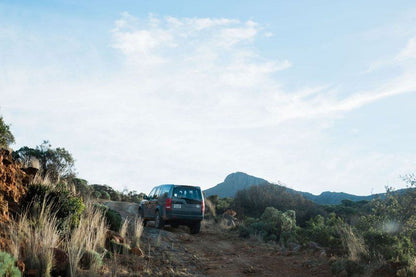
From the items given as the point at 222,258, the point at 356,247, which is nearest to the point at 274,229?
the point at 222,258

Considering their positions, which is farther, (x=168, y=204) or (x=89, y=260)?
(x=168, y=204)

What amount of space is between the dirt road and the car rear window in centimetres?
164

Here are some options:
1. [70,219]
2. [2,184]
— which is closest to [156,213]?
[70,219]

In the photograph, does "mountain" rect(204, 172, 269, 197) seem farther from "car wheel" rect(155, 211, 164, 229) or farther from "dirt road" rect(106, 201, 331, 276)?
"dirt road" rect(106, 201, 331, 276)

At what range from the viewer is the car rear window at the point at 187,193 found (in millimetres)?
15469

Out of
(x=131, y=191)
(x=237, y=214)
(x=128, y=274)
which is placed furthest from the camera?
(x=131, y=191)

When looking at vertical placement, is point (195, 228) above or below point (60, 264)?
above

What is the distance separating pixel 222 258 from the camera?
36.6 feet

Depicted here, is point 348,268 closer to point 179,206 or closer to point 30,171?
point 179,206

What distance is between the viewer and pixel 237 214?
24.8 metres

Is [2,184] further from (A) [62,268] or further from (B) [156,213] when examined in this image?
(B) [156,213]

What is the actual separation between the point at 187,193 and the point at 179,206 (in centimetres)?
66

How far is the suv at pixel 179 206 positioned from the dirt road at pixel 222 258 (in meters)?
0.86

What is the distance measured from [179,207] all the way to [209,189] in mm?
74361
